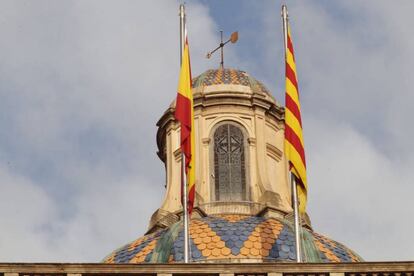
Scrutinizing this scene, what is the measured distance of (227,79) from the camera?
183 ft

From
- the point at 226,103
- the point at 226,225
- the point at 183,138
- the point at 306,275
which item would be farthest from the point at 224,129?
the point at 306,275

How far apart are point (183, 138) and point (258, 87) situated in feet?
43.5

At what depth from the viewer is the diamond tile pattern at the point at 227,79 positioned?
182 feet

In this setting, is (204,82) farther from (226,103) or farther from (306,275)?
(306,275)

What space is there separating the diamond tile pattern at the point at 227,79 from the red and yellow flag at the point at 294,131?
34.9 feet

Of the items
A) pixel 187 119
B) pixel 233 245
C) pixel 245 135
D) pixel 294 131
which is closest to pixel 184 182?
pixel 187 119

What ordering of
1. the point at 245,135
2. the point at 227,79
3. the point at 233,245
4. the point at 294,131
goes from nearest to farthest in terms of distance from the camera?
the point at 294,131, the point at 233,245, the point at 245,135, the point at 227,79

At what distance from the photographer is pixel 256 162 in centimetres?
5341

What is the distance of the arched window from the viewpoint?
172ft

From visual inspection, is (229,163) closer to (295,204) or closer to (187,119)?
(187,119)

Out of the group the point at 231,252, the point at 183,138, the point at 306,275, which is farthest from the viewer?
the point at 231,252

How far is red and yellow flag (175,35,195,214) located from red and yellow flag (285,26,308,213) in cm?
251

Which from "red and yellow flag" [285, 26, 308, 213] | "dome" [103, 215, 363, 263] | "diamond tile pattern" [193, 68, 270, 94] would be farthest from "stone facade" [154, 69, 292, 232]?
"red and yellow flag" [285, 26, 308, 213]

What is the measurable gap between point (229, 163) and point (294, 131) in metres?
10.5
